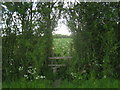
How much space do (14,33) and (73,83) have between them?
6.17 ft

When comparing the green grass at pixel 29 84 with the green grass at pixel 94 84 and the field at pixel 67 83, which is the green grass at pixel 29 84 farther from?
the green grass at pixel 94 84

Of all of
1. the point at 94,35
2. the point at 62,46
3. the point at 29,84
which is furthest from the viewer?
the point at 62,46

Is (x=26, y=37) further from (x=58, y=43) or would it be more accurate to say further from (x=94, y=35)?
(x=94, y=35)

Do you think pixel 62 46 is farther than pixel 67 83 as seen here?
Yes

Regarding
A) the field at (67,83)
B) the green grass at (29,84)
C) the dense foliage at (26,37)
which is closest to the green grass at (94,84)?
the field at (67,83)

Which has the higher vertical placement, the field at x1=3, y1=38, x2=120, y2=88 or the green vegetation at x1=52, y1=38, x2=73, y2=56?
the green vegetation at x1=52, y1=38, x2=73, y2=56

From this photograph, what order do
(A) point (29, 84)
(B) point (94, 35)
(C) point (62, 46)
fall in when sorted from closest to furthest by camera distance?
(A) point (29, 84), (B) point (94, 35), (C) point (62, 46)

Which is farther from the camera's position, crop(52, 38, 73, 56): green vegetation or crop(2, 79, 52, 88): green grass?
crop(52, 38, 73, 56): green vegetation

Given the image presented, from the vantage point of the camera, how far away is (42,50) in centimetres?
461

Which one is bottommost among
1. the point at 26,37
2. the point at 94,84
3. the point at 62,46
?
the point at 94,84

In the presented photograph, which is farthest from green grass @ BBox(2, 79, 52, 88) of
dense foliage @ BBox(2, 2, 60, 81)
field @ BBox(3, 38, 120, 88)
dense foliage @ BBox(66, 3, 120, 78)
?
dense foliage @ BBox(66, 3, 120, 78)

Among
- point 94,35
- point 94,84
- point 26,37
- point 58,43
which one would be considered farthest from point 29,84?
point 94,35

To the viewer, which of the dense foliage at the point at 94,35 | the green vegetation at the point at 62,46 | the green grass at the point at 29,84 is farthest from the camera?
the green vegetation at the point at 62,46

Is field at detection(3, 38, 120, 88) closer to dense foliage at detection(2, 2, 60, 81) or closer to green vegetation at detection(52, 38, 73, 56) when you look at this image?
green vegetation at detection(52, 38, 73, 56)
